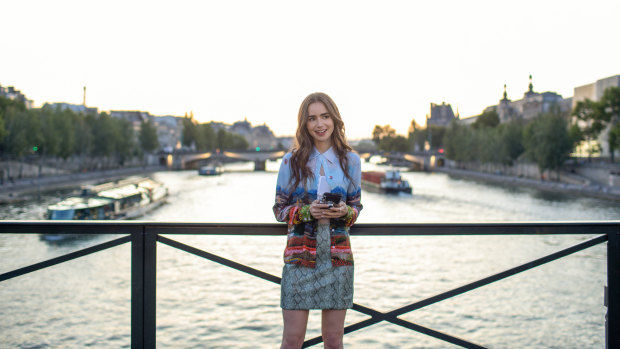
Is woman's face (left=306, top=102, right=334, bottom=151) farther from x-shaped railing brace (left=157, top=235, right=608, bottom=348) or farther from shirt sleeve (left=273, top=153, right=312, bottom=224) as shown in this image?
x-shaped railing brace (left=157, top=235, right=608, bottom=348)

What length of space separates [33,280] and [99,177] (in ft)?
120

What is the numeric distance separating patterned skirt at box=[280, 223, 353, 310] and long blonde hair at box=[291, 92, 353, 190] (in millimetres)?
245

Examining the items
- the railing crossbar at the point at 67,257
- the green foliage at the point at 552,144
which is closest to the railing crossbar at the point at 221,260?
the railing crossbar at the point at 67,257

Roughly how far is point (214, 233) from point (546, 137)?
45965mm

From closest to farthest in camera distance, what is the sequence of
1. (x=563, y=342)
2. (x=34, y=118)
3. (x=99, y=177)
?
1. (x=563, y=342)
2. (x=34, y=118)
3. (x=99, y=177)

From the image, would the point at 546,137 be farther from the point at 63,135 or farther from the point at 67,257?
the point at 67,257

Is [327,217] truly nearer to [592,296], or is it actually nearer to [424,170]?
[592,296]

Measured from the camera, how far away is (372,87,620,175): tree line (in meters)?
41.7

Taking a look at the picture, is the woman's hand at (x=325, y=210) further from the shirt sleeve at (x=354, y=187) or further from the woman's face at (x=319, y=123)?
the woman's face at (x=319, y=123)

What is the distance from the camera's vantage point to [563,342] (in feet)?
40.3

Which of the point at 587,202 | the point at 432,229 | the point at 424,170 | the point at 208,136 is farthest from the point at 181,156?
the point at 432,229

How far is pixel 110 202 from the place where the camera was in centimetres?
2630

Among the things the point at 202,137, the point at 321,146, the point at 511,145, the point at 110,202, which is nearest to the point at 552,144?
the point at 511,145

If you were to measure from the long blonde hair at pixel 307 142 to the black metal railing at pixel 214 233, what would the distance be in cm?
36
